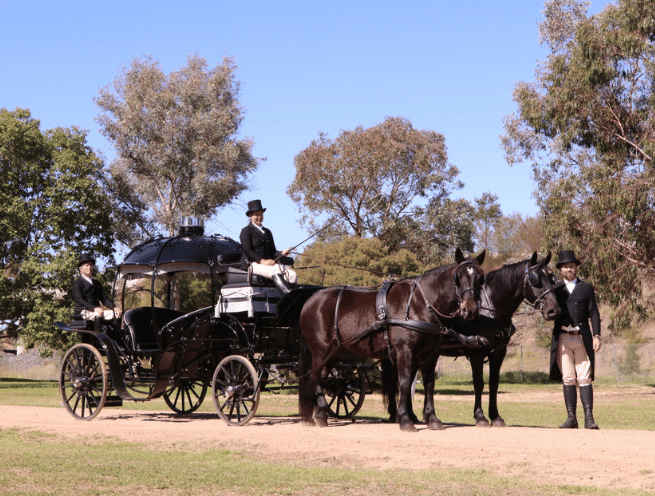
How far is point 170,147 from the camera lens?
3962cm

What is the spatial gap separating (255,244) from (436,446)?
4.60m

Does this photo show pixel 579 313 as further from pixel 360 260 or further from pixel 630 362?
pixel 630 362

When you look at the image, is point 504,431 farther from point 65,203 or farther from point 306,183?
point 306,183

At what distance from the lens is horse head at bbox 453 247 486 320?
10070 mm

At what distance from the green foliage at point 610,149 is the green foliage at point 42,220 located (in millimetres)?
19531

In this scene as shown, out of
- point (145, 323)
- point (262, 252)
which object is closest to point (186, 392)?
point (145, 323)

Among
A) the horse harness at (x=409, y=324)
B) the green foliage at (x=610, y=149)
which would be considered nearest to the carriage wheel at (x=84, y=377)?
the horse harness at (x=409, y=324)

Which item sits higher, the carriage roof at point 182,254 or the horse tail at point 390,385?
the carriage roof at point 182,254

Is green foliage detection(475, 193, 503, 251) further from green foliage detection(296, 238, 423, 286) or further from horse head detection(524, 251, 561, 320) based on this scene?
horse head detection(524, 251, 561, 320)

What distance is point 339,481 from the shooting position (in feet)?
25.2

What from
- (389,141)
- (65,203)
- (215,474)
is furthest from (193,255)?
(389,141)

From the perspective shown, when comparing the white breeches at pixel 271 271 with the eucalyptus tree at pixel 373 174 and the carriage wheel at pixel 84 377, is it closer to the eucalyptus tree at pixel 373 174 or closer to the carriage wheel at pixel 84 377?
the carriage wheel at pixel 84 377

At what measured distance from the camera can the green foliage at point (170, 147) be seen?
39562mm

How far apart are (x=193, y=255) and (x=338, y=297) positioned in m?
2.78
